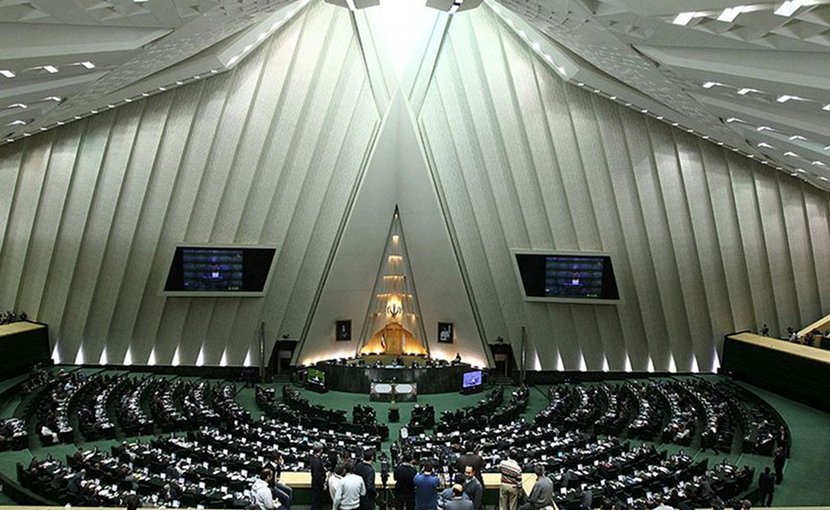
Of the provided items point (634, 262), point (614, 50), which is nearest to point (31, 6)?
point (614, 50)

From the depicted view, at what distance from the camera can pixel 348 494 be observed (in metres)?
7.92

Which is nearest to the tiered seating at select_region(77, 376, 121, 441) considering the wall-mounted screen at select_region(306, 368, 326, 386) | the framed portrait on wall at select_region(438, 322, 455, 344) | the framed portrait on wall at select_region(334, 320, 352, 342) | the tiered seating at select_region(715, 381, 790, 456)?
the wall-mounted screen at select_region(306, 368, 326, 386)

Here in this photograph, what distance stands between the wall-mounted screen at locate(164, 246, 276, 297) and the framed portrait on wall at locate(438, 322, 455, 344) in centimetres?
861

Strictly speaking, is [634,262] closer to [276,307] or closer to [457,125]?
[457,125]

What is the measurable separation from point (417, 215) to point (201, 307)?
33.1 feet

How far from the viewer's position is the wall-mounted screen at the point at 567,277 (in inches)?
969

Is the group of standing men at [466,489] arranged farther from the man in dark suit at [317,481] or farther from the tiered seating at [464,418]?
the tiered seating at [464,418]

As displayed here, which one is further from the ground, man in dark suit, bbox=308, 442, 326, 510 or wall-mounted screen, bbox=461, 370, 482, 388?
wall-mounted screen, bbox=461, 370, 482, 388

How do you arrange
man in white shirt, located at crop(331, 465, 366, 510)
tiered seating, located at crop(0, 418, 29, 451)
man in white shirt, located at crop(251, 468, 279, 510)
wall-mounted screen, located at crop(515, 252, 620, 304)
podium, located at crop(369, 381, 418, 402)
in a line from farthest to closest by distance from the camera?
wall-mounted screen, located at crop(515, 252, 620, 304), podium, located at crop(369, 381, 418, 402), tiered seating, located at crop(0, 418, 29, 451), man in white shirt, located at crop(331, 465, 366, 510), man in white shirt, located at crop(251, 468, 279, 510)

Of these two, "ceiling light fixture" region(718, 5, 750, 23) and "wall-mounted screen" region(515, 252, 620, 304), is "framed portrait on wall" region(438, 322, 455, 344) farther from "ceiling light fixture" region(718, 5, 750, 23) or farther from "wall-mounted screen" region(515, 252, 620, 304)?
"ceiling light fixture" region(718, 5, 750, 23)

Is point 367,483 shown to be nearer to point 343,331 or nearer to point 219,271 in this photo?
point 219,271

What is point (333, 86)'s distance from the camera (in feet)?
74.8

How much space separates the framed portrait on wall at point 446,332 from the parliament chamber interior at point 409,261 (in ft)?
0.73

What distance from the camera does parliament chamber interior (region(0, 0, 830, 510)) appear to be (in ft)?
51.5
